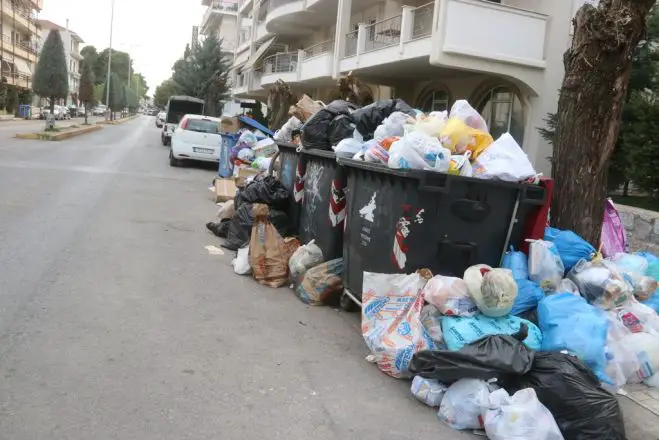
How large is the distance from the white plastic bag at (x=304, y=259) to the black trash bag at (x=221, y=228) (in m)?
2.59

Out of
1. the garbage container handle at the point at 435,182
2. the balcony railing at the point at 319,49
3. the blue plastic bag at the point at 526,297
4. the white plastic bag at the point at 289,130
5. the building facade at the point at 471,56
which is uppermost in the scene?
the balcony railing at the point at 319,49

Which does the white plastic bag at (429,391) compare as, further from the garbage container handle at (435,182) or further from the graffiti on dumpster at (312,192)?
the graffiti on dumpster at (312,192)

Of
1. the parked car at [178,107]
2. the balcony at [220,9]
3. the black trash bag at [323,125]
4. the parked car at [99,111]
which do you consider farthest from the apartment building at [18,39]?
the black trash bag at [323,125]

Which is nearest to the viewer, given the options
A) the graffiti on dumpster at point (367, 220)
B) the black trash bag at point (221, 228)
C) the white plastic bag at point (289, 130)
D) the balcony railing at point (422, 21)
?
the graffiti on dumpster at point (367, 220)

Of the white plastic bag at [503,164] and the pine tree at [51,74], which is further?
the pine tree at [51,74]

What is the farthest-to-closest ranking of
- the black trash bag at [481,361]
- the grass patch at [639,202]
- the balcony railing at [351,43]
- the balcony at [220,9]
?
the balcony at [220,9] < the balcony railing at [351,43] < the grass patch at [639,202] < the black trash bag at [481,361]

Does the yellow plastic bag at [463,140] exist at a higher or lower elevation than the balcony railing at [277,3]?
lower

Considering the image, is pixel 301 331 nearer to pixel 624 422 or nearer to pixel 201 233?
pixel 624 422

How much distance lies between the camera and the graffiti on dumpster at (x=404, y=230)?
4.61 metres

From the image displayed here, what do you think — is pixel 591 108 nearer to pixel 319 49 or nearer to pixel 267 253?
pixel 267 253

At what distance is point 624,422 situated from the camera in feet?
12.3

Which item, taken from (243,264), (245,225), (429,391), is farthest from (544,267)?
(245,225)

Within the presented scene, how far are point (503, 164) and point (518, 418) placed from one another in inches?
83.0

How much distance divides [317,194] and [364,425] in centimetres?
345
